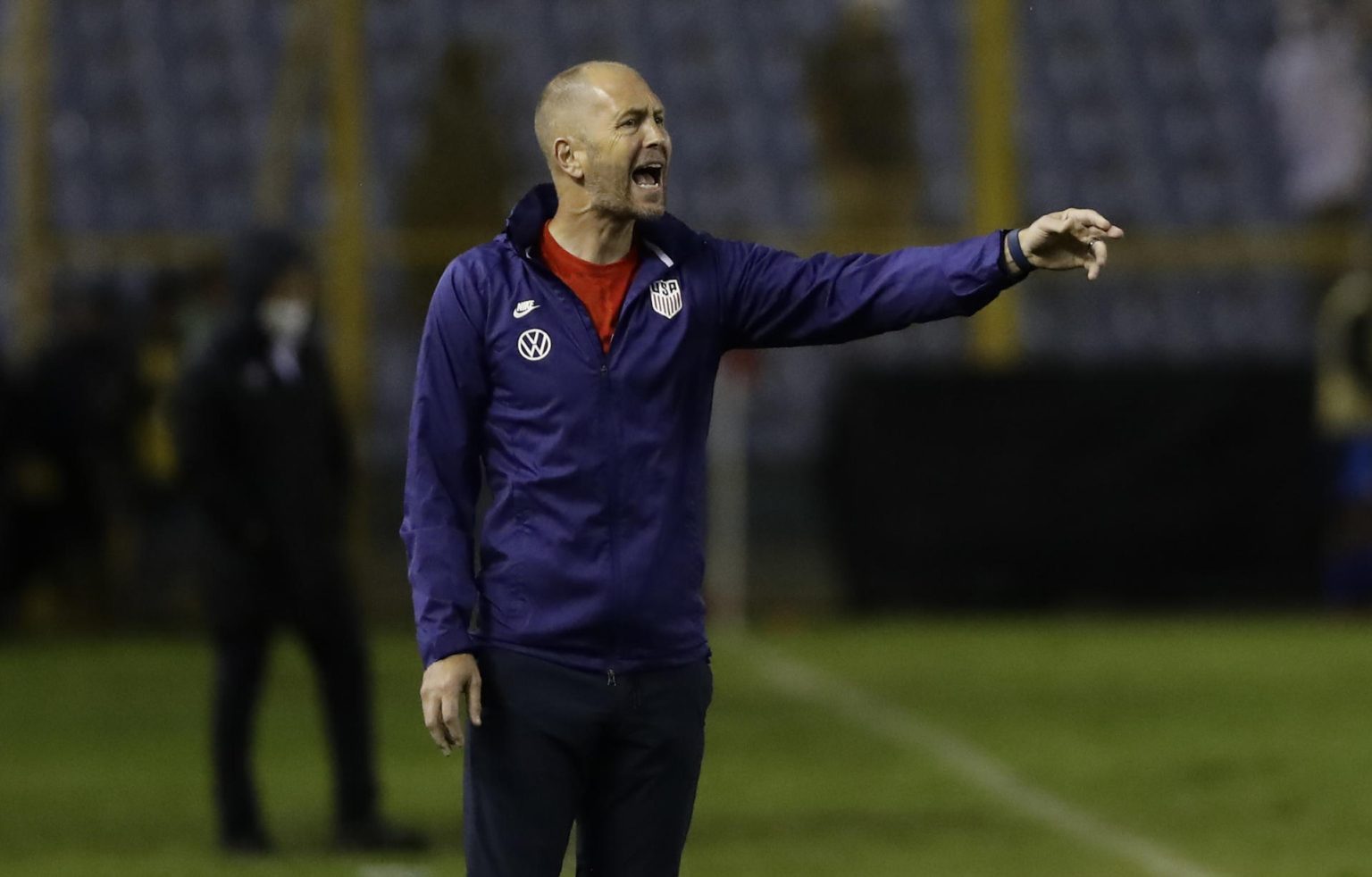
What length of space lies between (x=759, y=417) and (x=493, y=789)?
1583cm

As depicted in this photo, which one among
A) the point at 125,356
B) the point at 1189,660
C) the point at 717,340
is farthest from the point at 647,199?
the point at 125,356

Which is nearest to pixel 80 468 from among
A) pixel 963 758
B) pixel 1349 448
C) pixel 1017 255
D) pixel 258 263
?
pixel 963 758

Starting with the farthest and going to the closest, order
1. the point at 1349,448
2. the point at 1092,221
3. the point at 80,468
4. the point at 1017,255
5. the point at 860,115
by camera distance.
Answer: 1. the point at 860,115
2. the point at 1349,448
3. the point at 80,468
4. the point at 1017,255
5. the point at 1092,221

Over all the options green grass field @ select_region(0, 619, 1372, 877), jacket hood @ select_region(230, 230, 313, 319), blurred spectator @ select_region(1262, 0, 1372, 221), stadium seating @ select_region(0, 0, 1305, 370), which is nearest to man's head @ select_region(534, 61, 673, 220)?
green grass field @ select_region(0, 619, 1372, 877)

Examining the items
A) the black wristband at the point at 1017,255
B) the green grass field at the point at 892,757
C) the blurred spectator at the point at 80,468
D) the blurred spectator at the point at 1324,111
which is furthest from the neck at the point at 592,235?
the blurred spectator at the point at 1324,111

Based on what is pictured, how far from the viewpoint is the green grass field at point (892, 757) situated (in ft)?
30.2

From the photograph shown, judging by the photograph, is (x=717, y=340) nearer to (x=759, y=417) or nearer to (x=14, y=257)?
(x=14, y=257)

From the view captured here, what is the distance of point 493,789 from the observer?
5.08 metres

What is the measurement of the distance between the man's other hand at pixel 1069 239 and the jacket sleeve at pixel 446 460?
3.44 ft

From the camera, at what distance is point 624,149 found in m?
4.99

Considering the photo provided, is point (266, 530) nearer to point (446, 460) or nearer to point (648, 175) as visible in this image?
point (446, 460)

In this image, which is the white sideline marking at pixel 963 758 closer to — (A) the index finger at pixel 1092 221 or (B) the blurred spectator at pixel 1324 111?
(A) the index finger at pixel 1092 221

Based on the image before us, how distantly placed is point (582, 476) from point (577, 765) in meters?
0.57

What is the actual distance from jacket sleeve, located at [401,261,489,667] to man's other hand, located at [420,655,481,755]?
0.11 feet
